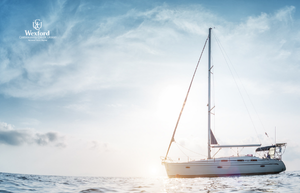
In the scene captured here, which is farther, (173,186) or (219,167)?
(219,167)

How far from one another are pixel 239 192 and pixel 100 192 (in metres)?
7.93

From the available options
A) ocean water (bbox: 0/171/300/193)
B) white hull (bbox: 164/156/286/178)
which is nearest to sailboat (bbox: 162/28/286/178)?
white hull (bbox: 164/156/286/178)

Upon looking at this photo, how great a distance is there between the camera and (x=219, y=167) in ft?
97.0

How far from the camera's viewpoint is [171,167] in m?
30.5

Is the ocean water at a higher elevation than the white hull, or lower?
higher

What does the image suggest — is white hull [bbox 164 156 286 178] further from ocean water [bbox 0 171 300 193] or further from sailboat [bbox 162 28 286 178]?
ocean water [bbox 0 171 300 193]

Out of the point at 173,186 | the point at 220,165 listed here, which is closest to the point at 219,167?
the point at 220,165

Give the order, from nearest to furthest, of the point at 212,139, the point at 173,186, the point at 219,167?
the point at 173,186 < the point at 219,167 < the point at 212,139

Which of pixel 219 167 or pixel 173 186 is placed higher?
pixel 173 186

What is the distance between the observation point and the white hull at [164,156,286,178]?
29406 mm

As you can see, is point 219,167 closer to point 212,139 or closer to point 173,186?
point 212,139

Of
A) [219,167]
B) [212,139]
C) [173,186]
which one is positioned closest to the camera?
[173,186]

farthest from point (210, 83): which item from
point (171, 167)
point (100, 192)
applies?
point (100, 192)

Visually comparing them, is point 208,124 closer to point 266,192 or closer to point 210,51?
point 210,51
